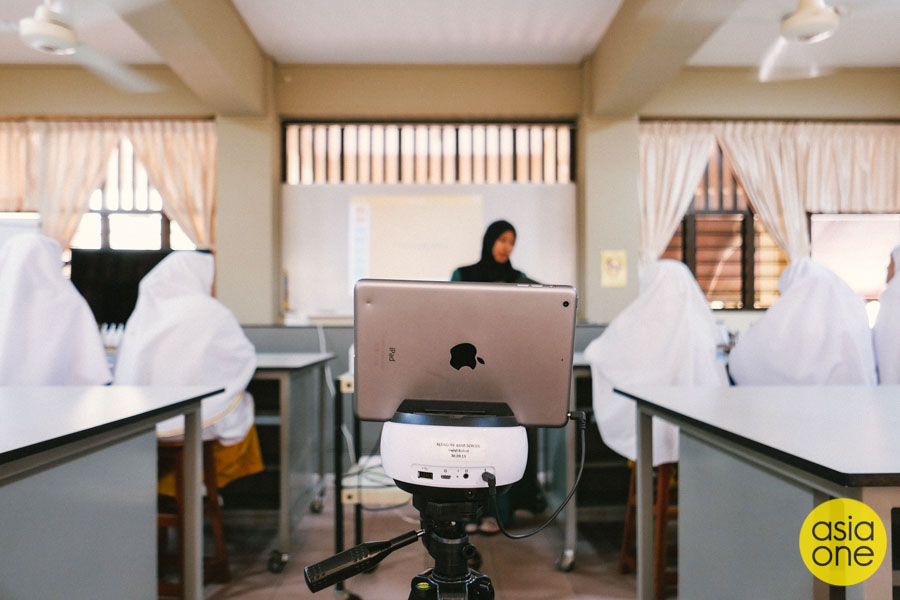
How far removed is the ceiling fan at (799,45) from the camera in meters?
2.44

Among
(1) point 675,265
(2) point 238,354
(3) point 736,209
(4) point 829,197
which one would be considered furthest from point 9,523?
(4) point 829,197

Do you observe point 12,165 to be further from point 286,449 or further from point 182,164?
point 286,449

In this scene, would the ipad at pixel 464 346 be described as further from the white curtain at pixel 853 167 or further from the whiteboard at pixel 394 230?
the white curtain at pixel 853 167

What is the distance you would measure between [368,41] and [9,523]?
3502 millimetres

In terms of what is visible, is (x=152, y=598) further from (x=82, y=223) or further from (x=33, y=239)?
(x=82, y=223)

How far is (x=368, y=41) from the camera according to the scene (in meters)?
3.76

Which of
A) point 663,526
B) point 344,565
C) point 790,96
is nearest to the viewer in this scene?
point 344,565

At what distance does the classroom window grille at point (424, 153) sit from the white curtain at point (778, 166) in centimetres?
125

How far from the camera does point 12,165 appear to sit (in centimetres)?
416

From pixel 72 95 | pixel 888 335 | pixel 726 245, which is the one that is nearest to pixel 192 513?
pixel 888 335

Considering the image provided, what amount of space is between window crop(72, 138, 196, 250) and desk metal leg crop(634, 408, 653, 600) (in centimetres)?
380

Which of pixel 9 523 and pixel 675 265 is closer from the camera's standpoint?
pixel 9 523

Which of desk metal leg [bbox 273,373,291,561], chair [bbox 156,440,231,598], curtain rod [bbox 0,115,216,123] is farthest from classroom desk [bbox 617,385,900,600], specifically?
curtain rod [bbox 0,115,216,123]

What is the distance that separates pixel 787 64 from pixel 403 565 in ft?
14.4
